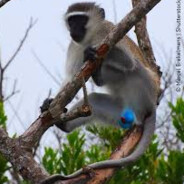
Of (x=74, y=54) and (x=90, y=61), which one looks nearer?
(x=90, y=61)

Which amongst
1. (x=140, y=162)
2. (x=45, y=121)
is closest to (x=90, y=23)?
(x=140, y=162)

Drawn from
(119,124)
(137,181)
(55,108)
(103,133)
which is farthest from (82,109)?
(103,133)

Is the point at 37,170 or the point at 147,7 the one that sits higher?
the point at 147,7

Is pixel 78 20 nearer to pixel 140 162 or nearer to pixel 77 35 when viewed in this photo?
pixel 77 35

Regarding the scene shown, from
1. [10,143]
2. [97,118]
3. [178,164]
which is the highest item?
[10,143]

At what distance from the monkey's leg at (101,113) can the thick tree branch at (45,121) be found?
151 centimetres

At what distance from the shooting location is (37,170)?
4227 mm

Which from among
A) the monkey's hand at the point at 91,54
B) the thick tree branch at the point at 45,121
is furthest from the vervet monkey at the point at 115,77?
the thick tree branch at the point at 45,121

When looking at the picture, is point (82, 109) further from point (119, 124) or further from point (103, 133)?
point (103, 133)

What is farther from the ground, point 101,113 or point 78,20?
point 78,20

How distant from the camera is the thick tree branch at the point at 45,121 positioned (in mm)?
4195

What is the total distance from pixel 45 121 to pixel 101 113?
1.66 metres

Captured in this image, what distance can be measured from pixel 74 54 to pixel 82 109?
1.87 metres

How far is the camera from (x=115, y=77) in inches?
233
